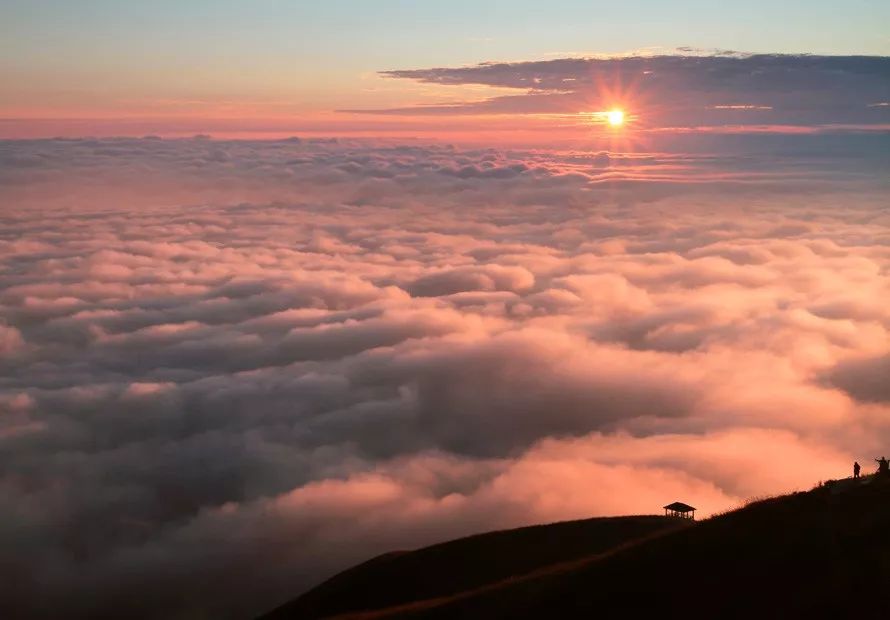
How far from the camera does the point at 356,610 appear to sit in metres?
56.4

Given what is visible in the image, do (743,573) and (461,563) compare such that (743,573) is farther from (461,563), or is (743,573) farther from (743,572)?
(461,563)

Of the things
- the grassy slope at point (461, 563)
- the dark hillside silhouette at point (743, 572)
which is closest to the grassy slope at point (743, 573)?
the dark hillside silhouette at point (743, 572)

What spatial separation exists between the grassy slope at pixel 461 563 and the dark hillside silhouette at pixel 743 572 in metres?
13.5

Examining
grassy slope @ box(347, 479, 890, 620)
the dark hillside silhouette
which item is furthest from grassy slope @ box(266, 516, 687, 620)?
grassy slope @ box(347, 479, 890, 620)

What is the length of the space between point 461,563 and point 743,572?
28.4 meters

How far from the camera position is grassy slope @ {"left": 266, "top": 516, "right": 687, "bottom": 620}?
5634cm

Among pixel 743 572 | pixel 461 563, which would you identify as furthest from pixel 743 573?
pixel 461 563

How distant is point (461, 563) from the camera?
58406 mm

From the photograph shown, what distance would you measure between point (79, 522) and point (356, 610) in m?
119

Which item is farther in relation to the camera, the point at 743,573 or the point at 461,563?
the point at 461,563

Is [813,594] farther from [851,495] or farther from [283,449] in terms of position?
[283,449]

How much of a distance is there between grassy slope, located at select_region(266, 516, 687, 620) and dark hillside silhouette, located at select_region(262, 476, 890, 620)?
1354 cm

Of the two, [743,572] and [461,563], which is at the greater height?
[461,563]

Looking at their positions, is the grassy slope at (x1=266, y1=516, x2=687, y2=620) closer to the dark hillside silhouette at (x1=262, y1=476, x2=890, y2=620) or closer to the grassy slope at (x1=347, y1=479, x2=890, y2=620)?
the dark hillside silhouette at (x1=262, y1=476, x2=890, y2=620)
